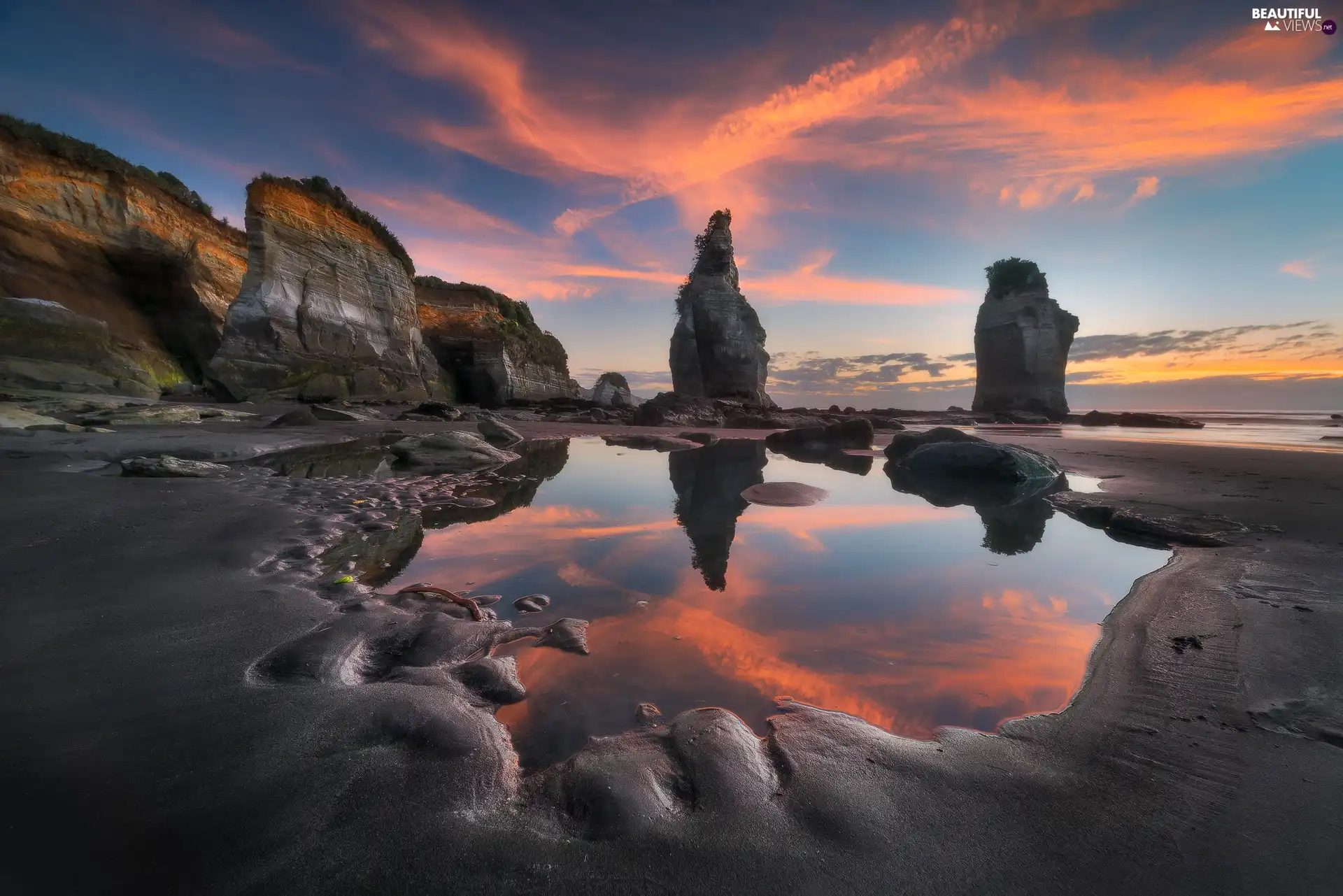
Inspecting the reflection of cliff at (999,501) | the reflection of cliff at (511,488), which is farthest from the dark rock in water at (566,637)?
the reflection of cliff at (999,501)

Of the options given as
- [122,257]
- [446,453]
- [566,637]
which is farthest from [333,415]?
[122,257]

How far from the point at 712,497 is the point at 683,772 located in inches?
180

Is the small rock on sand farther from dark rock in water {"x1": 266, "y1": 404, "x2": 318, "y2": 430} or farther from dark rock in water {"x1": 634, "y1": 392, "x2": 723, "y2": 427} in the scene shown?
dark rock in water {"x1": 634, "y1": 392, "x2": 723, "y2": 427}

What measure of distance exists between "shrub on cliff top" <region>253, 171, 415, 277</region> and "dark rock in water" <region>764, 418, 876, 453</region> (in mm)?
20147

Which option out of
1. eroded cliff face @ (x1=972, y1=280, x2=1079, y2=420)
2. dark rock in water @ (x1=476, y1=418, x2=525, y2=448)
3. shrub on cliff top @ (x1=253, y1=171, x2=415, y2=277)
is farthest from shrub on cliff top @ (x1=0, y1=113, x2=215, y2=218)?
eroded cliff face @ (x1=972, y1=280, x2=1079, y2=420)

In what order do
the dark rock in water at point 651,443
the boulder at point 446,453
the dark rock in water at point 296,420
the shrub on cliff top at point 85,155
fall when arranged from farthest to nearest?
the shrub on cliff top at point 85,155 < the dark rock in water at point 651,443 < the dark rock in water at point 296,420 < the boulder at point 446,453

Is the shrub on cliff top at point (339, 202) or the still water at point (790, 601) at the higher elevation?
the shrub on cliff top at point (339, 202)

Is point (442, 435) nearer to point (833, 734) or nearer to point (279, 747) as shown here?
point (279, 747)

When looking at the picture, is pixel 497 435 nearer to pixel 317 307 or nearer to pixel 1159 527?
pixel 1159 527

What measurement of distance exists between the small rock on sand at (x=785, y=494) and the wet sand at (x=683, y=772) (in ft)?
11.2

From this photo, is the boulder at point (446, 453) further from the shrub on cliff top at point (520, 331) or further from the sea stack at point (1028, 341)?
the sea stack at point (1028, 341)

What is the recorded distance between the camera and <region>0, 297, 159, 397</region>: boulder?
460 inches

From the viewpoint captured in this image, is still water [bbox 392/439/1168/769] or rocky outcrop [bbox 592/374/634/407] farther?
rocky outcrop [bbox 592/374/634/407]

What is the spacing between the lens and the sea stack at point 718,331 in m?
28.4
